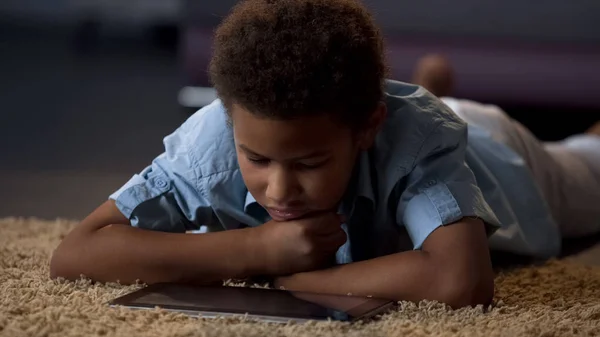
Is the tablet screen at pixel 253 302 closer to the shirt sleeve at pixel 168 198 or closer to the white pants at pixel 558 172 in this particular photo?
the shirt sleeve at pixel 168 198

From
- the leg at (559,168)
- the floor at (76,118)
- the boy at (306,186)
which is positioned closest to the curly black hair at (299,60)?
the boy at (306,186)

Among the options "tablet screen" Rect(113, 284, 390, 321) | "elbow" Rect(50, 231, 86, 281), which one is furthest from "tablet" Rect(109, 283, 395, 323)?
"elbow" Rect(50, 231, 86, 281)

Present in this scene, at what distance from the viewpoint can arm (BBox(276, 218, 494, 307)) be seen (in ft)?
3.03

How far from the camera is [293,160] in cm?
89

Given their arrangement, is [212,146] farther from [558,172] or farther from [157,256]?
[558,172]

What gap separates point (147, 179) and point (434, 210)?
0.34 meters

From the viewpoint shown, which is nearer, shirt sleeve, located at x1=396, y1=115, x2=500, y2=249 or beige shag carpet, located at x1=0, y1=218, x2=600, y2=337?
beige shag carpet, located at x1=0, y1=218, x2=600, y2=337

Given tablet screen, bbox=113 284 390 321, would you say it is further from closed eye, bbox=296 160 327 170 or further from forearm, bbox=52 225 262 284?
closed eye, bbox=296 160 327 170

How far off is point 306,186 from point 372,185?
15 centimetres

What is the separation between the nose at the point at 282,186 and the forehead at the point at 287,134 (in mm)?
19

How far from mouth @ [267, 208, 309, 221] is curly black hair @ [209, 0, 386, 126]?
0.10 meters

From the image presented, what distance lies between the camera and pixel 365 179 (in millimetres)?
1021

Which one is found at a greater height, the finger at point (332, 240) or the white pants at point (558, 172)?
the finger at point (332, 240)

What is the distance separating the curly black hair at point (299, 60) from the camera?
879mm
